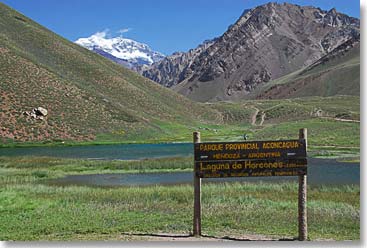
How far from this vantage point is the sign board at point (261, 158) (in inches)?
409

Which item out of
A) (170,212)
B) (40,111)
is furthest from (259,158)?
(40,111)

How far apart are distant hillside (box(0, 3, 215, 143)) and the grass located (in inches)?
2333

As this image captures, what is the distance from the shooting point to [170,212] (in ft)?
51.3

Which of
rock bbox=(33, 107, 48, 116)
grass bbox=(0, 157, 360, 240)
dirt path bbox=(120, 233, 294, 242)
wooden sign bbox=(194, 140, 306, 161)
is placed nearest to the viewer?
wooden sign bbox=(194, 140, 306, 161)

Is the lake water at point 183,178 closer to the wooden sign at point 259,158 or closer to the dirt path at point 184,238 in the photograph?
the dirt path at point 184,238

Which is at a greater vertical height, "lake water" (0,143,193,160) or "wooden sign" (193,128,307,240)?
"lake water" (0,143,193,160)

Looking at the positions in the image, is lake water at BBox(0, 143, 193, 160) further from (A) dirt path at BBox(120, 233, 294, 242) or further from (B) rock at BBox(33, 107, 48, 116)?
(A) dirt path at BBox(120, 233, 294, 242)

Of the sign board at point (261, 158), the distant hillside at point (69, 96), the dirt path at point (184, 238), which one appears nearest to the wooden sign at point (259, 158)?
the sign board at point (261, 158)

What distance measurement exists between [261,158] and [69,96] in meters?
87.3

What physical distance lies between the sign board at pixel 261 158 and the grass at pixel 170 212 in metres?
1.93

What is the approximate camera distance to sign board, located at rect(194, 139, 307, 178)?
1040 centimetres

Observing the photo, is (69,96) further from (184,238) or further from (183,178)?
(184,238)

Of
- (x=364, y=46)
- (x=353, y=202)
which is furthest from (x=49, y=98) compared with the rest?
(x=364, y=46)

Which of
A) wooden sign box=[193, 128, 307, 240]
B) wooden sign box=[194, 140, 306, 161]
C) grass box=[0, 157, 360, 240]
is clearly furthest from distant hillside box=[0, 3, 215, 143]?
wooden sign box=[194, 140, 306, 161]
